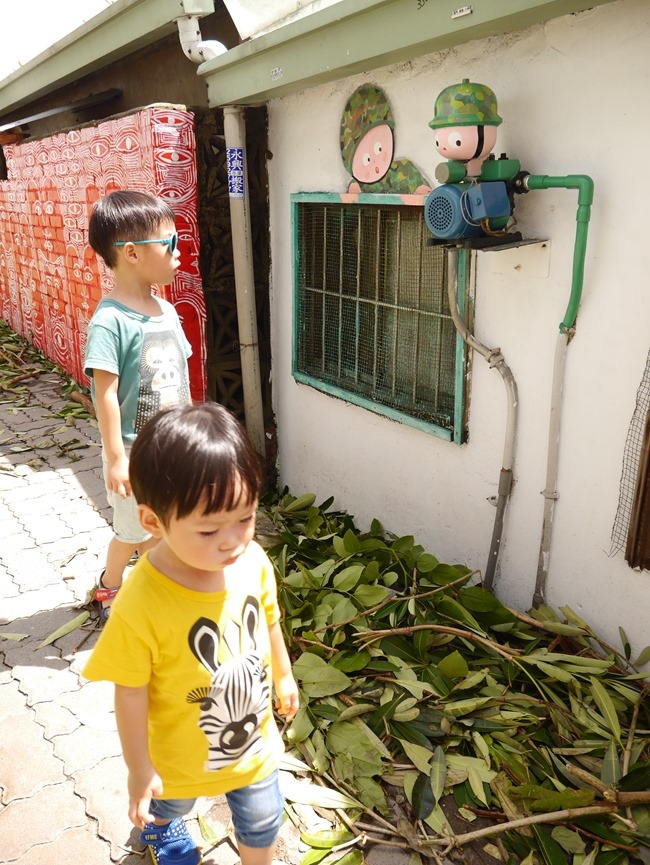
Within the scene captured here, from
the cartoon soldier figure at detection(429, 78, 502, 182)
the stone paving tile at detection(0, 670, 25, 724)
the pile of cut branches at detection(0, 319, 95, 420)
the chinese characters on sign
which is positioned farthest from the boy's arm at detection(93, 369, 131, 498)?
the pile of cut branches at detection(0, 319, 95, 420)

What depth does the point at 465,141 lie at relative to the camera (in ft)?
8.68

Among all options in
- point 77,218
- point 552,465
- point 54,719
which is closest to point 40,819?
point 54,719

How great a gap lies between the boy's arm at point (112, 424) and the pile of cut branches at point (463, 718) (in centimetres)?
101

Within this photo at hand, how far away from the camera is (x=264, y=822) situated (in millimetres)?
1840

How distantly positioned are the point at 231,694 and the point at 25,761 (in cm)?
136

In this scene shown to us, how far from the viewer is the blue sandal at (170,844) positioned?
6.86 feet

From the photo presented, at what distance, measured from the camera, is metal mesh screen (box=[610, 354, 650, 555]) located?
2598mm

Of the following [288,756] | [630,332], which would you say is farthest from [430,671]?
[630,332]

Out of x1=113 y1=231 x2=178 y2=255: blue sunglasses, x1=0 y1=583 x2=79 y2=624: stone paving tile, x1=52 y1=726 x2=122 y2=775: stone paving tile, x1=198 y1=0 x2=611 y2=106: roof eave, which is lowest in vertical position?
x1=0 y1=583 x2=79 y2=624: stone paving tile

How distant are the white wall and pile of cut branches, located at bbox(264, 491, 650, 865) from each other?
232mm

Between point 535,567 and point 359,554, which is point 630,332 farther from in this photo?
point 359,554

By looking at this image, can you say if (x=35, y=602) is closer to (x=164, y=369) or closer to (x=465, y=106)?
(x=164, y=369)

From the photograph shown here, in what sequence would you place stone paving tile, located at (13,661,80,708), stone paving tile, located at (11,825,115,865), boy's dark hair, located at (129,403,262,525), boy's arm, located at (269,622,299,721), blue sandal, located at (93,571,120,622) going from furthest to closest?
blue sandal, located at (93,571,120,622), stone paving tile, located at (13,661,80,708), stone paving tile, located at (11,825,115,865), boy's arm, located at (269,622,299,721), boy's dark hair, located at (129,403,262,525)

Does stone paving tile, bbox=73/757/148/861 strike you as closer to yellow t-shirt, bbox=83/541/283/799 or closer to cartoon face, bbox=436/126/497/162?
yellow t-shirt, bbox=83/541/283/799
